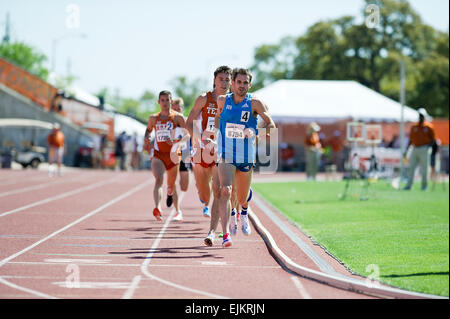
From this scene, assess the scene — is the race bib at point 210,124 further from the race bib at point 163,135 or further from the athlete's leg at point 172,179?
the athlete's leg at point 172,179

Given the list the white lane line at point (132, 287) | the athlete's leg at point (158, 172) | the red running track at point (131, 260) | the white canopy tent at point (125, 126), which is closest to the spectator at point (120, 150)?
the white canopy tent at point (125, 126)

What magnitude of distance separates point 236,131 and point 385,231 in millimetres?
3660

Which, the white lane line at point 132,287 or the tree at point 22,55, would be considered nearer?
the white lane line at point 132,287

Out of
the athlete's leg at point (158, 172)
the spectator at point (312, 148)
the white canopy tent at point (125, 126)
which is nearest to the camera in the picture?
the athlete's leg at point (158, 172)

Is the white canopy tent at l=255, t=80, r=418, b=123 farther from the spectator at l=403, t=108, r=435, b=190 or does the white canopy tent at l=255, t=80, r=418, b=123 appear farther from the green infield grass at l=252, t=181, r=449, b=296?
the green infield grass at l=252, t=181, r=449, b=296

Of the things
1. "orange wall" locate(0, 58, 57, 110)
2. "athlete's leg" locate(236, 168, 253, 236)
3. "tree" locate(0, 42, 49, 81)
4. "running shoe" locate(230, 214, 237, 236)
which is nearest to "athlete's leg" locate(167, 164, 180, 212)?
"athlete's leg" locate(236, 168, 253, 236)

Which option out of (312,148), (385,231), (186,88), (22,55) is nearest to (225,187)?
(385,231)

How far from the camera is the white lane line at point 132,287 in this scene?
23.9 ft

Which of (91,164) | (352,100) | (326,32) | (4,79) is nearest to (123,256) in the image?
(352,100)

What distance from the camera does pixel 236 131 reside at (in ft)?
33.2

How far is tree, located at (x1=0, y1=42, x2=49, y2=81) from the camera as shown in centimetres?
9588

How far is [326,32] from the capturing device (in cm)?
7331

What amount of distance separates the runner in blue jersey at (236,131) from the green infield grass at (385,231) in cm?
147
